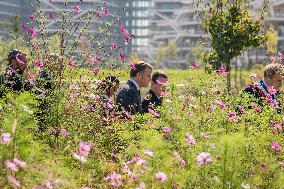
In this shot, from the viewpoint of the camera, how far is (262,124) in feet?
16.0

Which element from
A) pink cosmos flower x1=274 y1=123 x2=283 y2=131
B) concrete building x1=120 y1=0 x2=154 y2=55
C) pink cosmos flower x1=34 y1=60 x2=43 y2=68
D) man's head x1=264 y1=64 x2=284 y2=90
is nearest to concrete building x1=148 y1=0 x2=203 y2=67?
concrete building x1=120 y1=0 x2=154 y2=55

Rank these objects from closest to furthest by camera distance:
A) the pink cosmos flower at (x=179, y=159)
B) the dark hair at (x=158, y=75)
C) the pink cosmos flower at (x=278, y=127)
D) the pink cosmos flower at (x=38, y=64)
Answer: the pink cosmos flower at (x=179, y=159)
the pink cosmos flower at (x=278, y=127)
the pink cosmos flower at (x=38, y=64)
the dark hair at (x=158, y=75)

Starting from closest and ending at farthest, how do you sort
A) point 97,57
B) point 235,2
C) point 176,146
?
point 176,146 → point 97,57 → point 235,2

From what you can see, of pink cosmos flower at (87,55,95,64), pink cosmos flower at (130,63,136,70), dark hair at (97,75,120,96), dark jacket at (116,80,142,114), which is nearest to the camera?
dark hair at (97,75,120,96)

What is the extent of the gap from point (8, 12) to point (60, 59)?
380ft

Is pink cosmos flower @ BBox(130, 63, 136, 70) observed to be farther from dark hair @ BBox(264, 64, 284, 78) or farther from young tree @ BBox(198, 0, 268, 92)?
young tree @ BBox(198, 0, 268, 92)

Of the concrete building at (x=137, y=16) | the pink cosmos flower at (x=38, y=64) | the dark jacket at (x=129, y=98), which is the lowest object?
the concrete building at (x=137, y=16)

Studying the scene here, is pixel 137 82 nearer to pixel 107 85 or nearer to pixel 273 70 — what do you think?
pixel 107 85

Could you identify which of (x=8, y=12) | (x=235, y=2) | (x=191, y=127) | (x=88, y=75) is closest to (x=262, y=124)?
(x=191, y=127)

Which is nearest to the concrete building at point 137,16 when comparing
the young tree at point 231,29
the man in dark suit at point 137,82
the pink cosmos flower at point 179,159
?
the young tree at point 231,29

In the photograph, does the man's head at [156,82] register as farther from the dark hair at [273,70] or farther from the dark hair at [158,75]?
the dark hair at [273,70]

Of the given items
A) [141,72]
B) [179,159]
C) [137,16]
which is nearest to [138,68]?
[141,72]

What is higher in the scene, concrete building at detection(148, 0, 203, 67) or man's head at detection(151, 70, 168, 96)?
man's head at detection(151, 70, 168, 96)

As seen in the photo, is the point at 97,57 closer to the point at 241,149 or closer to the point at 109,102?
the point at 109,102
